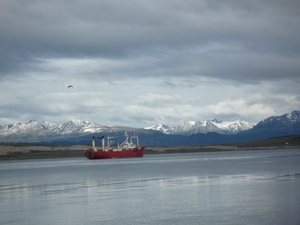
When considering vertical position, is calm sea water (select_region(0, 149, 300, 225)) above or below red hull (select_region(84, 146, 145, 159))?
below

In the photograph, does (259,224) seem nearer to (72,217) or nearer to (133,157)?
(72,217)

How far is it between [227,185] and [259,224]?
2451 centimetres

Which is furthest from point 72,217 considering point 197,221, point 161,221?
point 197,221

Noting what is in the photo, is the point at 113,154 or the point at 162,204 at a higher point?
the point at 113,154

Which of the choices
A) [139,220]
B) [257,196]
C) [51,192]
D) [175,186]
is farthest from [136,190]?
[139,220]

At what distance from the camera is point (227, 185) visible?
56344 mm

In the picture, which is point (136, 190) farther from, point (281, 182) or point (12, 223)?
point (12, 223)

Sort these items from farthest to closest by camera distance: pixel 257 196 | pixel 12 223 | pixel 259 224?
1. pixel 257 196
2. pixel 12 223
3. pixel 259 224

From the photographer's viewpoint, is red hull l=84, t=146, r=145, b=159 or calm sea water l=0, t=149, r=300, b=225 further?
red hull l=84, t=146, r=145, b=159

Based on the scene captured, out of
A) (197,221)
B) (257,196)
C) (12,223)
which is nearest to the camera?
(197,221)

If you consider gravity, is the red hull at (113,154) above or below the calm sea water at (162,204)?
above

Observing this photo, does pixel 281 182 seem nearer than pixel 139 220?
No

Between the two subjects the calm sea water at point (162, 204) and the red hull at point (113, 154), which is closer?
the calm sea water at point (162, 204)

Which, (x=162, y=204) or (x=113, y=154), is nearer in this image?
(x=162, y=204)
